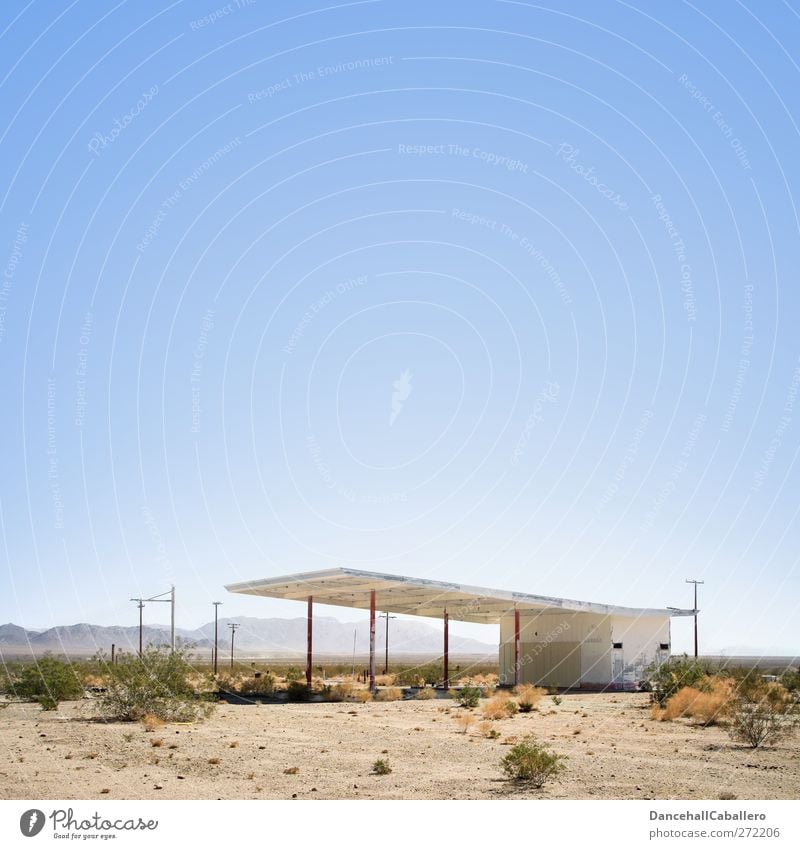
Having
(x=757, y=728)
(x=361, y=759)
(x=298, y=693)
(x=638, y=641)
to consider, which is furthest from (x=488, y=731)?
(x=638, y=641)

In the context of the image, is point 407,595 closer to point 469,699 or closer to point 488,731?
point 469,699

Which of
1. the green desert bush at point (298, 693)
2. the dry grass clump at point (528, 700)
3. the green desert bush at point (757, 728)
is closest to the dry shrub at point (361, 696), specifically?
the green desert bush at point (298, 693)

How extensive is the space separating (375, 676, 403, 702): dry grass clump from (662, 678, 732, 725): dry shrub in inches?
500

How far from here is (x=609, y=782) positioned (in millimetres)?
18875

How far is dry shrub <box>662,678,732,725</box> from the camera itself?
1258 inches

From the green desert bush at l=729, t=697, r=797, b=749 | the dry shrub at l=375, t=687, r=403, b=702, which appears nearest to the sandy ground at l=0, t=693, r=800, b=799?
the green desert bush at l=729, t=697, r=797, b=749

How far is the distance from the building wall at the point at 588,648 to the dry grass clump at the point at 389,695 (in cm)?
1242

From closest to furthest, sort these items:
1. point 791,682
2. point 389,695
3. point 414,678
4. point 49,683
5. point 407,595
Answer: point 791,682 < point 49,683 < point 389,695 < point 407,595 < point 414,678

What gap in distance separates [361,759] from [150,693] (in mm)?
11415

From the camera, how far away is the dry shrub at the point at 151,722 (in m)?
28.2

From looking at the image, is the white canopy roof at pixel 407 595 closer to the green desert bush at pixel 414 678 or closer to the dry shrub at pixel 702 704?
the green desert bush at pixel 414 678

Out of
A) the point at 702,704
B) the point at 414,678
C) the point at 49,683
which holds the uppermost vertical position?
the point at 702,704

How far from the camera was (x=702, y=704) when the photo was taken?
34.0m
